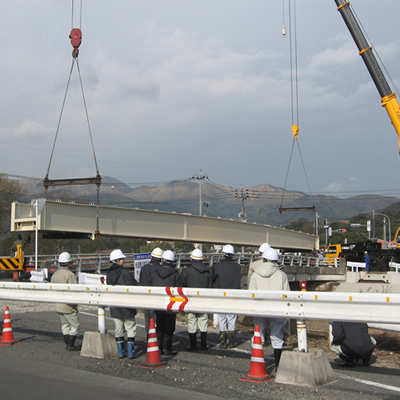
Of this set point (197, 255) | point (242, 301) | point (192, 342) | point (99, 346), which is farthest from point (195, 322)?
point (242, 301)

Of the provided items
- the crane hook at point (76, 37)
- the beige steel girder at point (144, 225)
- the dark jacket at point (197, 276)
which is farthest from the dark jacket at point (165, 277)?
the beige steel girder at point (144, 225)

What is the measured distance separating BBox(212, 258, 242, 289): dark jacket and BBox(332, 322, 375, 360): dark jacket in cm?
237

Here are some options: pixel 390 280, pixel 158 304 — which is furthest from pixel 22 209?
pixel 158 304

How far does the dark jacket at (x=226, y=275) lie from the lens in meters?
10.1

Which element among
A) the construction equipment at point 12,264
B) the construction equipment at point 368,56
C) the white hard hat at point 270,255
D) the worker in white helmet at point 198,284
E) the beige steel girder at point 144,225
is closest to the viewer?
the white hard hat at point 270,255

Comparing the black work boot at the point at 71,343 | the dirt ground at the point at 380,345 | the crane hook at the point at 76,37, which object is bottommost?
the dirt ground at the point at 380,345

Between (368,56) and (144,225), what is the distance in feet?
67.1

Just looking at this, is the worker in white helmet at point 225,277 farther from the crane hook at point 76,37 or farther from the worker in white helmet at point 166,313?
the crane hook at point 76,37

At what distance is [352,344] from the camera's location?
8.00 metres

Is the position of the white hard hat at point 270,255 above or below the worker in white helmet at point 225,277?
above

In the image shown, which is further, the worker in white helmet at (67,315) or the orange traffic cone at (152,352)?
the worker in white helmet at (67,315)

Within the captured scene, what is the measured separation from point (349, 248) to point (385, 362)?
150 ft

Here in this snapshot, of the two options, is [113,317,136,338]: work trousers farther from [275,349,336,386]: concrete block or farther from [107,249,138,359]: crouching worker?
[275,349,336,386]: concrete block

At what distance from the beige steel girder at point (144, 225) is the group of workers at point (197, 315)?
966 inches
